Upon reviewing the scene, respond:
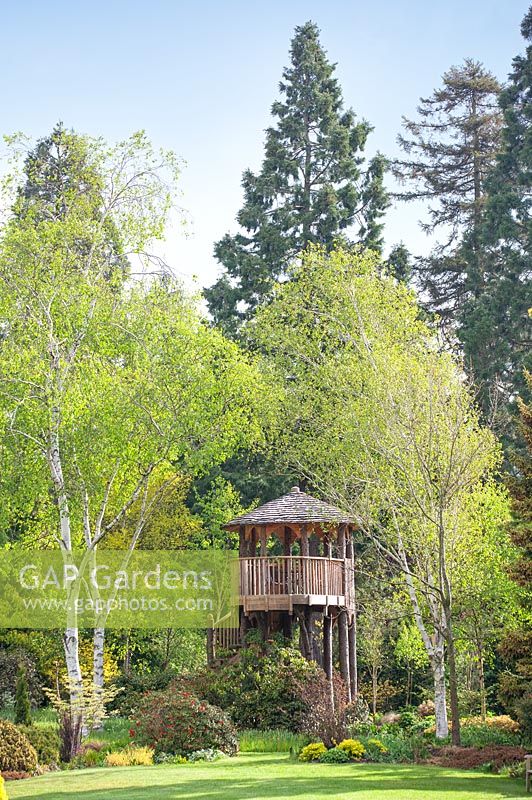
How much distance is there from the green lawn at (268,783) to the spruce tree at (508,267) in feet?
48.2

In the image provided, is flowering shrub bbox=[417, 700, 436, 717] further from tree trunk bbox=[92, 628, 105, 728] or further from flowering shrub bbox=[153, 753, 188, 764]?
flowering shrub bbox=[153, 753, 188, 764]

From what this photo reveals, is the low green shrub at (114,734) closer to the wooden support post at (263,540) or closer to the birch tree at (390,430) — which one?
the wooden support post at (263,540)

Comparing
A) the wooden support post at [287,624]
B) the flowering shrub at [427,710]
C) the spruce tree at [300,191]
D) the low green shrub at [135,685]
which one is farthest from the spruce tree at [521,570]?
the spruce tree at [300,191]

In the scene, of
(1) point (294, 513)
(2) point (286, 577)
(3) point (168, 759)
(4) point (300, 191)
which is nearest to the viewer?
(3) point (168, 759)

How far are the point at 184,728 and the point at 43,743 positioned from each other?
237cm

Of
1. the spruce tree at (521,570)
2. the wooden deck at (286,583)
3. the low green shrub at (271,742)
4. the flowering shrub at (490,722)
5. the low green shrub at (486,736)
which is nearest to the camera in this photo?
the spruce tree at (521,570)

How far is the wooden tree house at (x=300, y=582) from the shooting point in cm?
2181

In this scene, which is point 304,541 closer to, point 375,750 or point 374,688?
point 374,688

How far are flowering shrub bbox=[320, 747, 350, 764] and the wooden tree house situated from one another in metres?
5.15

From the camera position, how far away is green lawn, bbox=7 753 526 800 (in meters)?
12.9

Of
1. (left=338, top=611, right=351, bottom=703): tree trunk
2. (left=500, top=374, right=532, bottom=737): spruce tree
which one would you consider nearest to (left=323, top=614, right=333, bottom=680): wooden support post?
(left=338, top=611, right=351, bottom=703): tree trunk

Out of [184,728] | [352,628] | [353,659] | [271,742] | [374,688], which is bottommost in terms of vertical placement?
[271,742]

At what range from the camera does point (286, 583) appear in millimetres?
21875

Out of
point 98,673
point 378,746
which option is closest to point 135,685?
point 98,673
